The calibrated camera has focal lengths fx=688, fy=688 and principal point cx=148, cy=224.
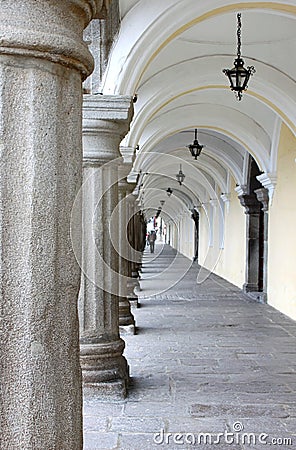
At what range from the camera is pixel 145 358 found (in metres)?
8.25

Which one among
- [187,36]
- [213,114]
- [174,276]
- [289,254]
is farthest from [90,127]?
A: [174,276]

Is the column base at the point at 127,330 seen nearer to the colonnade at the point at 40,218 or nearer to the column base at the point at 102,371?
the column base at the point at 102,371

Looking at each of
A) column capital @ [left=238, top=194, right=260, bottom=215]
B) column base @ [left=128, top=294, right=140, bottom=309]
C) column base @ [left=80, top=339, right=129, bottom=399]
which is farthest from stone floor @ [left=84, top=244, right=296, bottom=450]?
column capital @ [left=238, top=194, right=260, bottom=215]

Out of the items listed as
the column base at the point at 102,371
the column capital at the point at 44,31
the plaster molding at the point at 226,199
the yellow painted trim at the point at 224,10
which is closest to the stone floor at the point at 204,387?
the column base at the point at 102,371

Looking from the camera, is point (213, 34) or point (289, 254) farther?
point (289, 254)

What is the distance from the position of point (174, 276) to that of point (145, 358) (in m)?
15.4

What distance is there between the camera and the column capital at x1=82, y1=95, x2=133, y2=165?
20.1 feet

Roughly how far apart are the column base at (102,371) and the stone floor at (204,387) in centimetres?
11

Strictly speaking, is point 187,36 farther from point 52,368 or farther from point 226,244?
point 226,244

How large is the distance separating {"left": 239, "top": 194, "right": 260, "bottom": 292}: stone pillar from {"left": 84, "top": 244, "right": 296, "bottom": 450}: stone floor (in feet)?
12.6

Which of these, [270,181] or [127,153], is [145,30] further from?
[270,181]

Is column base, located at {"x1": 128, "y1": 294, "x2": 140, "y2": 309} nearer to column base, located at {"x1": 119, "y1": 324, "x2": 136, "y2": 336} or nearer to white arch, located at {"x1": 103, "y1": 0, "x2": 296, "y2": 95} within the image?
column base, located at {"x1": 119, "y1": 324, "x2": 136, "y2": 336}

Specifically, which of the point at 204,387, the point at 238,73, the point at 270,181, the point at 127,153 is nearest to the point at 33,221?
the point at 204,387

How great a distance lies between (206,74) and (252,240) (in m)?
6.94
